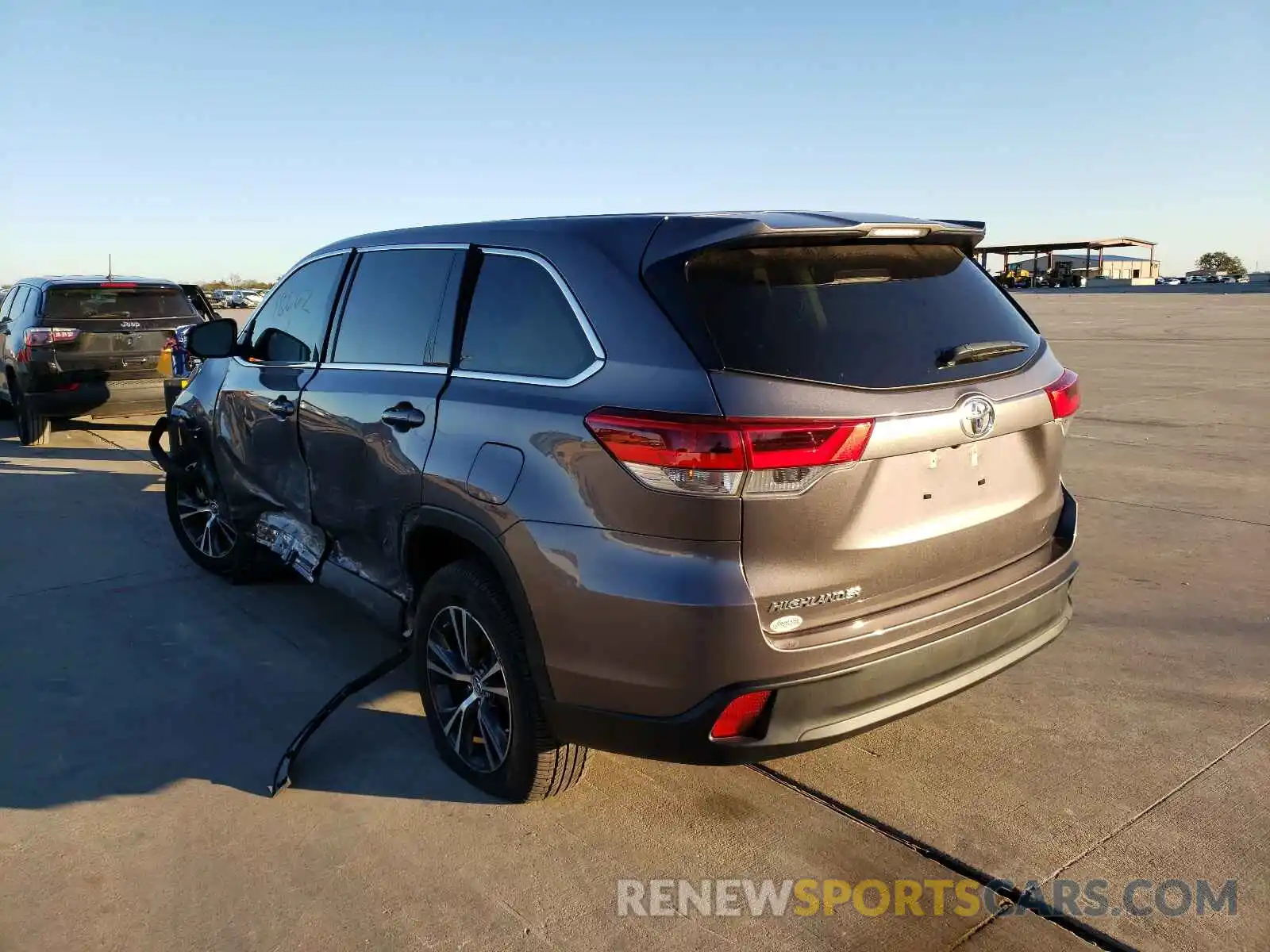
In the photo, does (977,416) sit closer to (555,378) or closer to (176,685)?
(555,378)

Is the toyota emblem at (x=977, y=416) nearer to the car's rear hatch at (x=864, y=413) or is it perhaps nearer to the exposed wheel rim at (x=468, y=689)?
the car's rear hatch at (x=864, y=413)

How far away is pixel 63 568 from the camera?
20.0 feet

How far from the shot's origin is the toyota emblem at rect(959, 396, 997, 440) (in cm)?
287

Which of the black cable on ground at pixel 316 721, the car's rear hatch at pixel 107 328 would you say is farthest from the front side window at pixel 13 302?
the black cable on ground at pixel 316 721

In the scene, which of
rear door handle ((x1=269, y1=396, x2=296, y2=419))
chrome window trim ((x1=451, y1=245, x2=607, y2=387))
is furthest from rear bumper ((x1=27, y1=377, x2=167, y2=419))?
chrome window trim ((x1=451, y1=245, x2=607, y2=387))

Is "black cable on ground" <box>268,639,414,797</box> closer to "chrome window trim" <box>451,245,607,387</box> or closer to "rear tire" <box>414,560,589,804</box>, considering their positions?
"rear tire" <box>414,560,589,804</box>

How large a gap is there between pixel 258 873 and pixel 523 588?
1.17m

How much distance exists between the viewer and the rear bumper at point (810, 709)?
8.77ft

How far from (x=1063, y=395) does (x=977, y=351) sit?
458mm

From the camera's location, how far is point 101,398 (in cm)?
1057

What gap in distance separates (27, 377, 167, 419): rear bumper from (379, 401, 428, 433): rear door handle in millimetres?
8141

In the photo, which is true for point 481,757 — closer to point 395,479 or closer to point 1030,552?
point 395,479

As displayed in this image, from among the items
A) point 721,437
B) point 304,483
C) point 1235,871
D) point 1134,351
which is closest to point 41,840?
point 304,483

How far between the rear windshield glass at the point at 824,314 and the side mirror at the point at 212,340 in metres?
3.15
